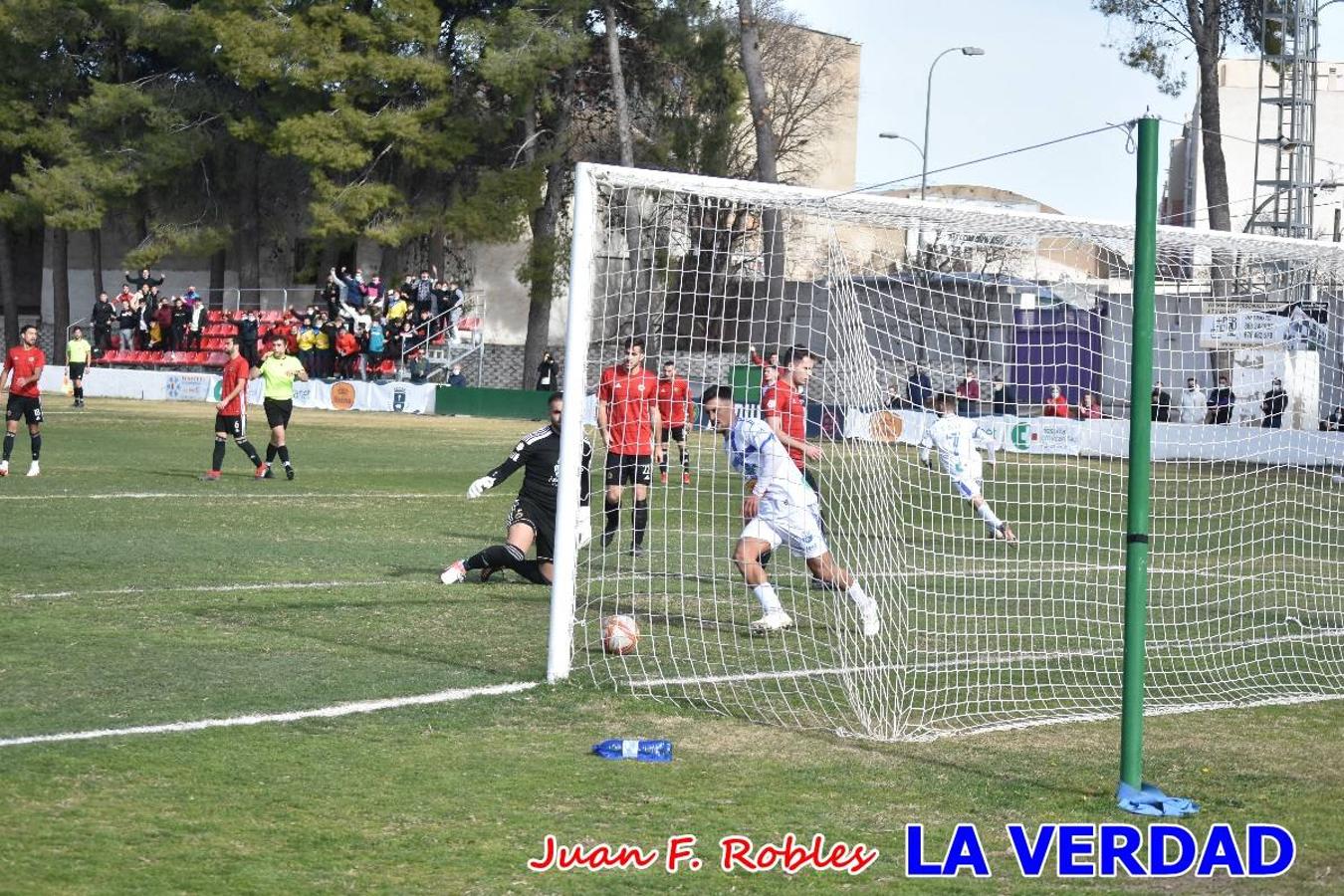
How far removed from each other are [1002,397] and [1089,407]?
1.31 meters

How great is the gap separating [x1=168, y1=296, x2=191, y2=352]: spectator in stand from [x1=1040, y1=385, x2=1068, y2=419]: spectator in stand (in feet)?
121

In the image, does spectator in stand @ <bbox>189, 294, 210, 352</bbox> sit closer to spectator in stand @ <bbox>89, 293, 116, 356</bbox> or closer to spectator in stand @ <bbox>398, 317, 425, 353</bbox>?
spectator in stand @ <bbox>89, 293, 116, 356</bbox>

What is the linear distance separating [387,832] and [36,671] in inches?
139

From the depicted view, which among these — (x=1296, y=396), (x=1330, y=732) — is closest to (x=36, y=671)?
(x=1330, y=732)

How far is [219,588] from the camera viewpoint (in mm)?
11977

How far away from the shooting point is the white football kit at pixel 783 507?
11.0 meters

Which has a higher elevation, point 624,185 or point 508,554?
point 624,185

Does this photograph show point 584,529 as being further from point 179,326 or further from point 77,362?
point 179,326

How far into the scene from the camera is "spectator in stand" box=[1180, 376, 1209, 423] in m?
18.2

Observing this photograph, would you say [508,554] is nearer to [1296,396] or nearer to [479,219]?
[1296,396]

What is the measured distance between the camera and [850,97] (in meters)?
67.6

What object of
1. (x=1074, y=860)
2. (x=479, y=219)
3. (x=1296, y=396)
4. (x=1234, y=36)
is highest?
(x=1234, y=36)

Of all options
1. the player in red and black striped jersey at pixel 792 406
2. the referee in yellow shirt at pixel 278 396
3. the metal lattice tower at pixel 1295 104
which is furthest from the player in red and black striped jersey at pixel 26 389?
the metal lattice tower at pixel 1295 104

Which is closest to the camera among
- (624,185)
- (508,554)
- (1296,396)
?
(624,185)
